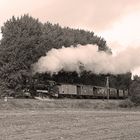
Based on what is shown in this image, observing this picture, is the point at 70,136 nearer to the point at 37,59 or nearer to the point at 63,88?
the point at 63,88

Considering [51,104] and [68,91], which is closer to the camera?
[51,104]

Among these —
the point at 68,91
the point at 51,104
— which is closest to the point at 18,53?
the point at 68,91

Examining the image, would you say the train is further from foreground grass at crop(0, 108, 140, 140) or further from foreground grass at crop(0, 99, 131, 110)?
foreground grass at crop(0, 108, 140, 140)

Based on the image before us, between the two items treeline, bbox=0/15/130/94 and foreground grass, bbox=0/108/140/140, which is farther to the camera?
treeline, bbox=0/15/130/94

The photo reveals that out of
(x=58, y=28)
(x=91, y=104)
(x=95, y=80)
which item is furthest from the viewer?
(x=58, y=28)

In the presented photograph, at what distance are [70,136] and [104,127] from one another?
544cm

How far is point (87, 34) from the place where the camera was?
90.2 meters

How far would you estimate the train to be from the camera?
199 ft

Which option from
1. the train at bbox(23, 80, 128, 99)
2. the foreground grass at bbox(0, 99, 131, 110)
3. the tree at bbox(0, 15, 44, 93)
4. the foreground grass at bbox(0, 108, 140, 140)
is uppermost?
the tree at bbox(0, 15, 44, 93)

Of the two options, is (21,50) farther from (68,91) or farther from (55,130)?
(55,130)

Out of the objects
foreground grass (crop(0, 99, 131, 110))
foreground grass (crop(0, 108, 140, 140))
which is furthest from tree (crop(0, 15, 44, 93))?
foreground grass (crop(0, 108, 140, 140))

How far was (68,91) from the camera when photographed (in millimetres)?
63594

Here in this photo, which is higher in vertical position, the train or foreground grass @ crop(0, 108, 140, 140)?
the train

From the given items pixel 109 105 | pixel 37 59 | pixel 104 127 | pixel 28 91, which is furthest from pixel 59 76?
pixel 104 127
